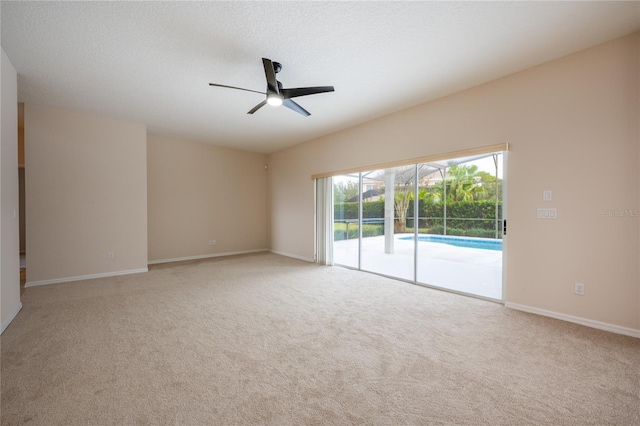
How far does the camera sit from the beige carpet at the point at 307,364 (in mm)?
1576

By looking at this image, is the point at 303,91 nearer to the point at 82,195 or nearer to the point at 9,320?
the point at 9,320

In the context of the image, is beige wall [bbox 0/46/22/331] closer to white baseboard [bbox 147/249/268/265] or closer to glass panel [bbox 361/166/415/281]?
white baseboard [bbox 147/249/268/265]

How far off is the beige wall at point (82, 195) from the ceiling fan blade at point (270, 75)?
373 cm

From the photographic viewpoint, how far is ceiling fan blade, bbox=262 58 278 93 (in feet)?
8.02

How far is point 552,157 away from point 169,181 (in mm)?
6820

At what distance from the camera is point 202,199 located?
6461 mm

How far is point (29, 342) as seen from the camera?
2377 millimetres

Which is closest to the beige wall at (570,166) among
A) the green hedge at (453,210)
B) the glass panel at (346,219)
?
the green hedge at (453,210)

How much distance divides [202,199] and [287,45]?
4.87 meters

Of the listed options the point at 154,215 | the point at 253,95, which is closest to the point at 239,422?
the point at 253,95

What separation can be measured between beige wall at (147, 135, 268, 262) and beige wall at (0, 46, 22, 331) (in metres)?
2.70

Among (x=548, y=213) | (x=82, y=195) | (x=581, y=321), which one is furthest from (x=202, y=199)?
(x=581, y=321)

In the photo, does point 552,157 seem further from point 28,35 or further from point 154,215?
point 154,215

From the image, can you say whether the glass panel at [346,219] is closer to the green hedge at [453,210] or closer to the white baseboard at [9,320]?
the green hedge at [453,210]
